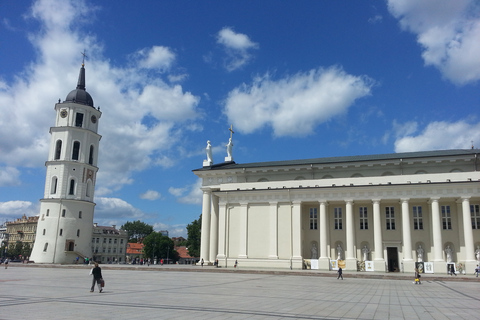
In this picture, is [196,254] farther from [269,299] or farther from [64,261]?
[269,299]

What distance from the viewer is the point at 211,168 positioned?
2217 inches

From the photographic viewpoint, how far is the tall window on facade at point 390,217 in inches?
1796

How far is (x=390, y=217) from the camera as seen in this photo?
45.8 metres

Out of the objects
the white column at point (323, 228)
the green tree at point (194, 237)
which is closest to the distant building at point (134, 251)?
the green tree at point (194, 237)

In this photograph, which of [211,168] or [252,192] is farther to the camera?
[211,168]

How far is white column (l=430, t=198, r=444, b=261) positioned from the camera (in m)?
40.5

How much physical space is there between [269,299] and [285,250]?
3160 centimetres

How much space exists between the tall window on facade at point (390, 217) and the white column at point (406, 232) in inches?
122

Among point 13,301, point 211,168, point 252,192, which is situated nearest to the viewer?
point 13,301

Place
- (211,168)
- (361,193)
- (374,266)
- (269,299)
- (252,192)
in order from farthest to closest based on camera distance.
→ (211,168), (252,192), (361,193), (374,266), (269,299)

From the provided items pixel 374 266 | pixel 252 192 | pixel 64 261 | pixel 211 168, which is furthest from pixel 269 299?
pixel 64 261

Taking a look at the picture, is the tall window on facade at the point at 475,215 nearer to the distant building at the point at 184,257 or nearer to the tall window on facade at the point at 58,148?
the tall window on facade at the point at 58,148

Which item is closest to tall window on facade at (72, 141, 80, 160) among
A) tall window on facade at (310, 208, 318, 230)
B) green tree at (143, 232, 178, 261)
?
tall window on facade at (310, 208, 318, 230)

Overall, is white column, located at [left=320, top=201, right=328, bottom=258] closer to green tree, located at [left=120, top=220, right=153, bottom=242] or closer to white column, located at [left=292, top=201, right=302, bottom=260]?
white column, located at [left=292, top=201, right=302, bottom=260]
